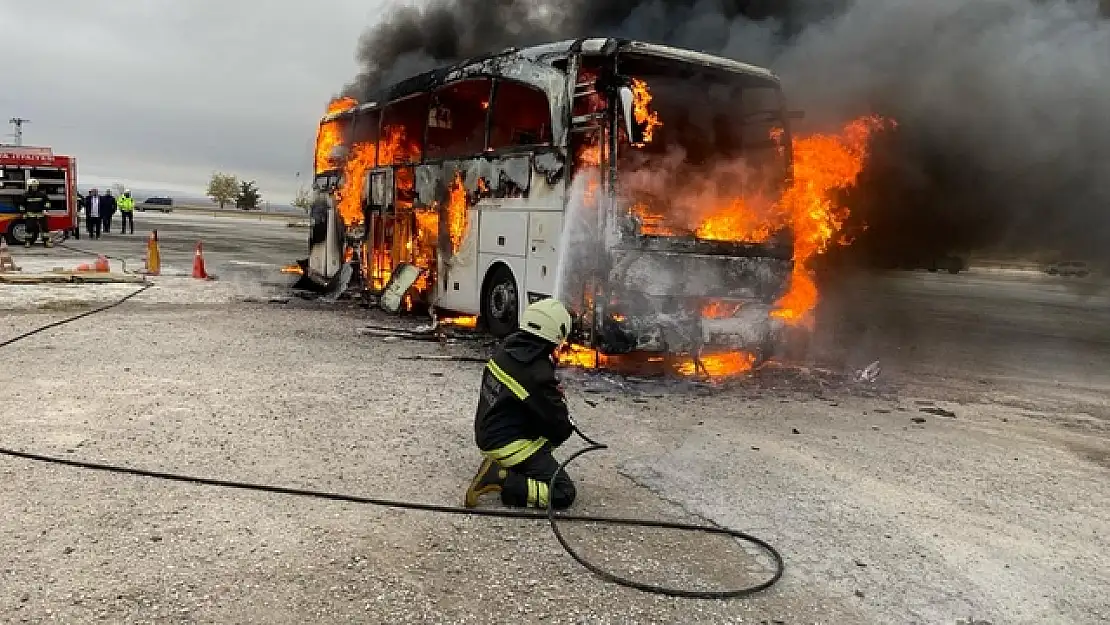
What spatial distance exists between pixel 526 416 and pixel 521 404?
0.08m

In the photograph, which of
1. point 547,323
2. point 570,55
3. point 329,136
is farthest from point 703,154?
point 329,136

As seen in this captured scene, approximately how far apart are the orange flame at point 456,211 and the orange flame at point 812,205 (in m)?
4.00

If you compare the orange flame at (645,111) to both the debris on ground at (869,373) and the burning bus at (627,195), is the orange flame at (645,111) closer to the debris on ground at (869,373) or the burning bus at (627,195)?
the burning bus at (627,195)

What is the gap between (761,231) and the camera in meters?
7.95

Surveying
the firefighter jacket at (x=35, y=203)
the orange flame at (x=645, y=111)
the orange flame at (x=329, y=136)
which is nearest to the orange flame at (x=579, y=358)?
the orange flame at (x=645, y=111)

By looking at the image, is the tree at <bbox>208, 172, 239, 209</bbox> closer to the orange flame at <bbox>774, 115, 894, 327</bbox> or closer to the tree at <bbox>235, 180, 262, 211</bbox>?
the tree at <bbox>235, 180, 262, 211</bbox>

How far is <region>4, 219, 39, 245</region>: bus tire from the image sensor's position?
2133 cm

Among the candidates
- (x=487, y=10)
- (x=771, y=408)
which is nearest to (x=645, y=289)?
(x=771, y=408)

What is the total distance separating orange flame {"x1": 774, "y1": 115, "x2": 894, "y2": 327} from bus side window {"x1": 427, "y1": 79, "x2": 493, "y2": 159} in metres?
3.67

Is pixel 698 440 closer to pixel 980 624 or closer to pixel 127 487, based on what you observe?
pixel 980 624

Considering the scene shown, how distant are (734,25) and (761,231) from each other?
570cm

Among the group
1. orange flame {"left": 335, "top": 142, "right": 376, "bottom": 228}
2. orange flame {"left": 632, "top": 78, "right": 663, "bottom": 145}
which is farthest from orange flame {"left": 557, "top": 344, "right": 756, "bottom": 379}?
orange flame {"left": 335, "top": 142, "right": 376, "bottom": 228}

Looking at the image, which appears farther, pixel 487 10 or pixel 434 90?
pixel 487 10

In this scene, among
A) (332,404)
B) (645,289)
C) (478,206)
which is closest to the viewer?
(332,404)
